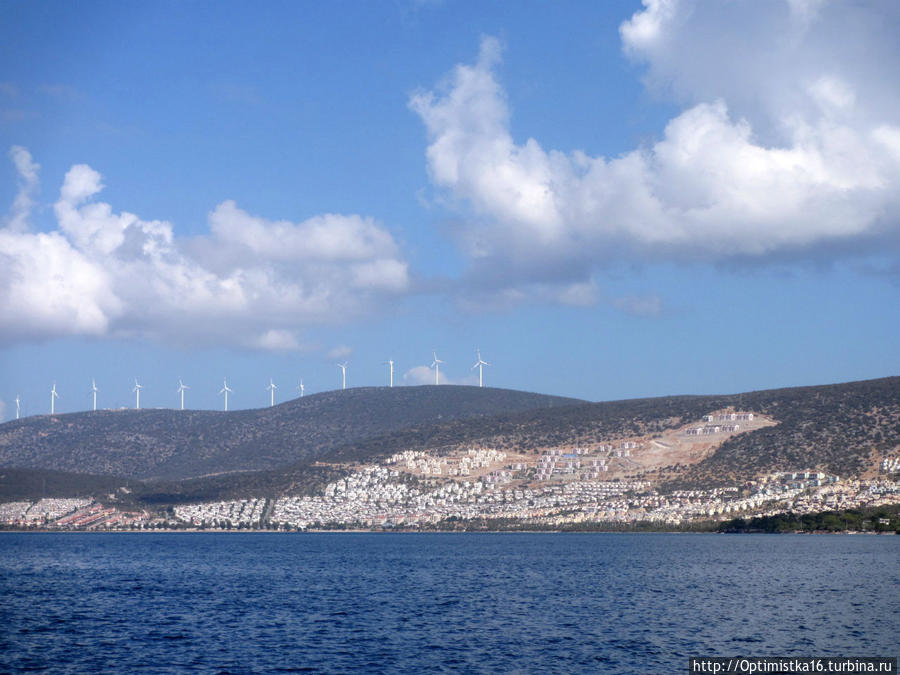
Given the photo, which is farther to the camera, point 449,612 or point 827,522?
point 827,522

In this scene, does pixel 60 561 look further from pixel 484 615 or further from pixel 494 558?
pixel 484 615

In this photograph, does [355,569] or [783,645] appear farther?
[355,569]

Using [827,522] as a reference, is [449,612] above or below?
above

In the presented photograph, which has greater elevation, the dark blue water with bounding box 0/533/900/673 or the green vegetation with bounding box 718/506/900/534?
the dark blue water with bounding box 0/533/900/673

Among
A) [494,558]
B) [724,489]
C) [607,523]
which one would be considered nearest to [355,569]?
[494,558]

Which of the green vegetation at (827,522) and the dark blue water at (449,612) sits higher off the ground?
the dark blue water at (449,612)

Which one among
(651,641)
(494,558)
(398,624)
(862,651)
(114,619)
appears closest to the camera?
(862,651)

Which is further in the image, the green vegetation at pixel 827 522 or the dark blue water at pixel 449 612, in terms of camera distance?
the green vegetation at pixel 827 522

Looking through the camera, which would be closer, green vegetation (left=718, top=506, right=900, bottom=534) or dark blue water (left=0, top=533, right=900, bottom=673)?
dark blue water (left=0, top=533, right=900, bottom=673)
